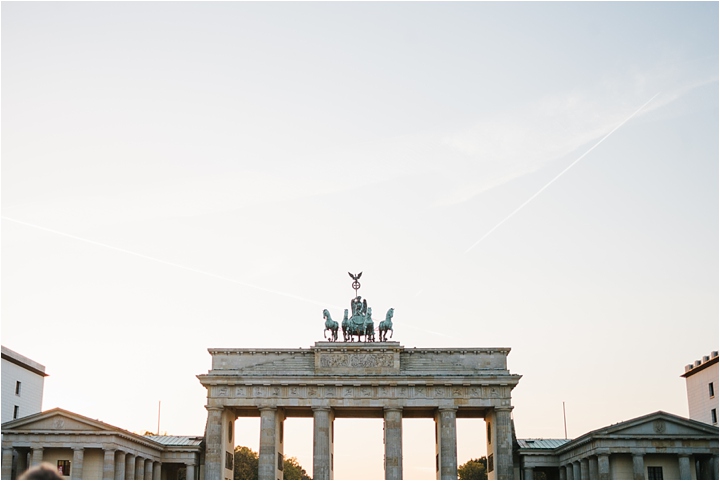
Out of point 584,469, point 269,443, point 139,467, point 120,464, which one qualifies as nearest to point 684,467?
point 584,469

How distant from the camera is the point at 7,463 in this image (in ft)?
210

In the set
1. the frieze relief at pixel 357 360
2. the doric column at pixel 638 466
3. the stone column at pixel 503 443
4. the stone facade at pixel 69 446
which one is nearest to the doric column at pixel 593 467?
the doric column at pixel 638 466

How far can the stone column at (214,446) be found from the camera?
2904 inches

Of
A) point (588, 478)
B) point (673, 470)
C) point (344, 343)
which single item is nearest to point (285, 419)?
point (344, 343)

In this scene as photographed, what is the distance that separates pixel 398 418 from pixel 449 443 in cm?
469

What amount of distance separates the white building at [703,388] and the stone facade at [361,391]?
15677 millimetres

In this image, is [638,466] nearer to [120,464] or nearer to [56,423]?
[120,464]

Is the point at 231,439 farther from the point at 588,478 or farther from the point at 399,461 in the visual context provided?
the point at 588,478

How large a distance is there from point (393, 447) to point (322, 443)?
5.91 metres

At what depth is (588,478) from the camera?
67.3 m

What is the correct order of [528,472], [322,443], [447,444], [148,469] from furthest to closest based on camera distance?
[322,443], [528,472], [447,444], [148,469]

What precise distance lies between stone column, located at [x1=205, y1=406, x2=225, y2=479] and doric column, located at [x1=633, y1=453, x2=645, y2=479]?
3293 centimetres

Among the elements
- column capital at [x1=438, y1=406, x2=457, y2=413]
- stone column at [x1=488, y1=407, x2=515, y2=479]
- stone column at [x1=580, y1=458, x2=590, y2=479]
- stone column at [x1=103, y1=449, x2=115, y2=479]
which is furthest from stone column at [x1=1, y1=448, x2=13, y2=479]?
stone column at [x1=580, y1=458, x2=590, y2=479]

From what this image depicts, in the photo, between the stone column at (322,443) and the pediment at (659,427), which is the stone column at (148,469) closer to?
the stone column at (322,443)
